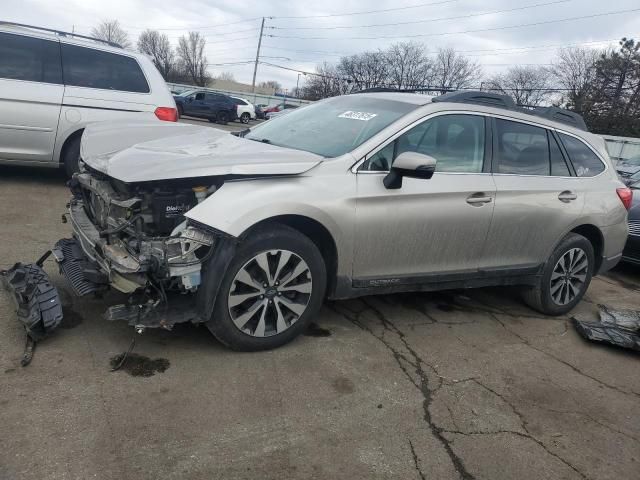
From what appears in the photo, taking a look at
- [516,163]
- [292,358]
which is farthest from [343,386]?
[516,163]

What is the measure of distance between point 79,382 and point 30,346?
19.5 inches

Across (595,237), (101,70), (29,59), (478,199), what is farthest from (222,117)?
(478,199)

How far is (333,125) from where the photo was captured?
4.08 m

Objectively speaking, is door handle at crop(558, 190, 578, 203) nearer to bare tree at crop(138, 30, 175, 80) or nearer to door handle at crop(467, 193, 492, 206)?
door handle at crop(467, 193, 492, 206)

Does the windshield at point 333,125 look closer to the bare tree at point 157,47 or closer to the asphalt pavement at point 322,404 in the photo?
the asphalt pavement at point 322,404

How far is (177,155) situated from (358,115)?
1500mm

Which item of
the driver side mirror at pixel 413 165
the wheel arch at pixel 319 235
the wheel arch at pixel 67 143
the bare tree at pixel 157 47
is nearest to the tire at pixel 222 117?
the wheel arch at pixel 67 143

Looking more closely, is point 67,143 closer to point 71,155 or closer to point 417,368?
point 71,155

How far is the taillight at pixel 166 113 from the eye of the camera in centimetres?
720

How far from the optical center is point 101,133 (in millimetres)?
4105

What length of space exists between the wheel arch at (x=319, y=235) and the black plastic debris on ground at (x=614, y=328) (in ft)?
7.79

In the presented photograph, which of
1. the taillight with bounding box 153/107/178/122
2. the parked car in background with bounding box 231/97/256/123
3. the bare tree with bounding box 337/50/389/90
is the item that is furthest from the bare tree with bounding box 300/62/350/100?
the taillight with bounding box 153/107/178/122

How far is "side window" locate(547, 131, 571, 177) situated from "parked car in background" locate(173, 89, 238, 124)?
25.7 metres

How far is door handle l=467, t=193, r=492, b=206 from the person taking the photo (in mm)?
Answer: 3977
